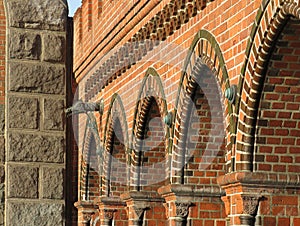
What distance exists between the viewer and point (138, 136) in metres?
13.8

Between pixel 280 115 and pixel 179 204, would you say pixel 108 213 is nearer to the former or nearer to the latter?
pixel 179 204

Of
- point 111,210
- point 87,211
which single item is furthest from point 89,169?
point 111,210

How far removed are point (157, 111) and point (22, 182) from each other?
27.8 ft

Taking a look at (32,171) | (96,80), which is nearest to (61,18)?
(32,171)

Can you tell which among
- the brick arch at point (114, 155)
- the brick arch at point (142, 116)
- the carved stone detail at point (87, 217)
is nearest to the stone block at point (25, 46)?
the brick arch at point (142, 116)

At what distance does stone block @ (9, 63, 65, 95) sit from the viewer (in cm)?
517

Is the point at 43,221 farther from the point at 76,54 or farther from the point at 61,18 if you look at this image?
the point at 76,54

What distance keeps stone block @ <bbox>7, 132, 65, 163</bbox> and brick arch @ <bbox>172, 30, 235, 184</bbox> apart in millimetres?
4212

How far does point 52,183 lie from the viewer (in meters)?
5.18

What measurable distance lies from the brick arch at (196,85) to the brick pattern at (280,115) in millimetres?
347

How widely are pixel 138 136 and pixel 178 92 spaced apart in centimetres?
264

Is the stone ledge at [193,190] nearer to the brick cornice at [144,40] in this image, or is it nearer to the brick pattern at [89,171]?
the brick cornice at [144,40]

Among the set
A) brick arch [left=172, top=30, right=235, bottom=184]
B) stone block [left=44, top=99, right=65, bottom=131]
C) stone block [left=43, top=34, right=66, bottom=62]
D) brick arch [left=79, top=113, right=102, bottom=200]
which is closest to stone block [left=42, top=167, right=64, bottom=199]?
stone block [left=44, top=99, right=65, bottom=131]

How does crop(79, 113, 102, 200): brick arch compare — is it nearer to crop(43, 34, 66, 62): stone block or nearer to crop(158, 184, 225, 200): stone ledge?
crop(158, 184, 225, 200): stone ledge
